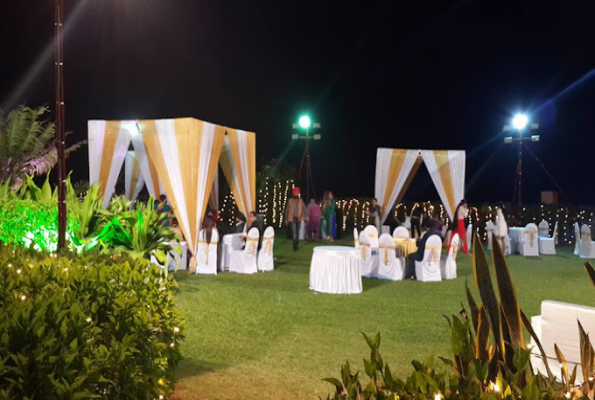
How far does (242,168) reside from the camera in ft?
40.1

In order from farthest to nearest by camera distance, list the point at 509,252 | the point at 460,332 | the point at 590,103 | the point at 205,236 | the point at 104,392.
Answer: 1. the point at 590,103
2. the point at 509,252
3. the point at 205,236
4. the point at 104,392
5. the point at 460,332


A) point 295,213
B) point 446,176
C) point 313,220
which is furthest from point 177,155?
point 313,220

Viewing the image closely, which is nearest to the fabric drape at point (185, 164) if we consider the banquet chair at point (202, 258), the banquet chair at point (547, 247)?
the banquet chair at point (202, 258)

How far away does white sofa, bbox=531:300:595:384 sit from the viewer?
429 centimetres

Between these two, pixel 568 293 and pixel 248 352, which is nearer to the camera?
pixel 248 352

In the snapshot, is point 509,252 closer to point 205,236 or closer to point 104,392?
point 205,236

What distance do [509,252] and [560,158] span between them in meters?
17.3

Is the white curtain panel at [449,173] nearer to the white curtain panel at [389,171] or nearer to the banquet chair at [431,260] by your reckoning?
the white curtain panel at [389,171]

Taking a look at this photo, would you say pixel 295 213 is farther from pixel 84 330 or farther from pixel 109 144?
pixel 84 330

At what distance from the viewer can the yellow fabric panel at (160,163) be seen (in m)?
9.89

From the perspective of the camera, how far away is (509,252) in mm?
14844

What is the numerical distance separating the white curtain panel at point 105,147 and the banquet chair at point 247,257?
2838 mm

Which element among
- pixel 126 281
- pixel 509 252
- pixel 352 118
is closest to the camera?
pixel 126 281

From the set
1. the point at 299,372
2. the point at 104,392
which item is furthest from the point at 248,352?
the point at 104,392
